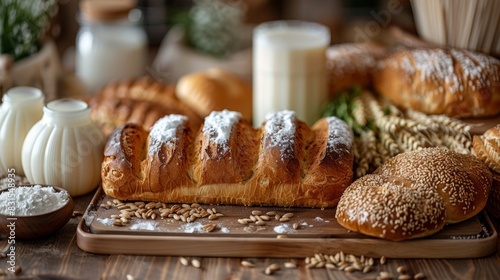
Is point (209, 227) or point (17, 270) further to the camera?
point (209, 227)

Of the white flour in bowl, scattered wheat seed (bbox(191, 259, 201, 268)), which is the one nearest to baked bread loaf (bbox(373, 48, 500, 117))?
scattered wheat seed (bbox(191, 259, 201, 268))

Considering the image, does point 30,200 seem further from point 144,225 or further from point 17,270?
point 144,225

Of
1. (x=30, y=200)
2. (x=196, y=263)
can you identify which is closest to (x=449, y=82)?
(x=196, y=263)

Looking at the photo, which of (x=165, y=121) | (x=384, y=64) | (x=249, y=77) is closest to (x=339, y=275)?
(x=165, y=121)

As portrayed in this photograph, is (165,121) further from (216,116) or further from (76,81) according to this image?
(76,81)

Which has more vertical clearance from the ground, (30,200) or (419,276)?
(30,200)

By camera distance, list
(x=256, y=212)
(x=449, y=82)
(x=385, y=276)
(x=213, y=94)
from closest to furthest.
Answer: (x=385, y=276) → (x=256, y=212) → (x=449, y=82) → (x=213, y=94)

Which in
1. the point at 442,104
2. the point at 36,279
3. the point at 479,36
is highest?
the point at 479,36

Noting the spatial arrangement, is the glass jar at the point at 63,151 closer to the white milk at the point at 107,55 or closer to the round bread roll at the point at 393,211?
the round bread roll at the point at 393,211
